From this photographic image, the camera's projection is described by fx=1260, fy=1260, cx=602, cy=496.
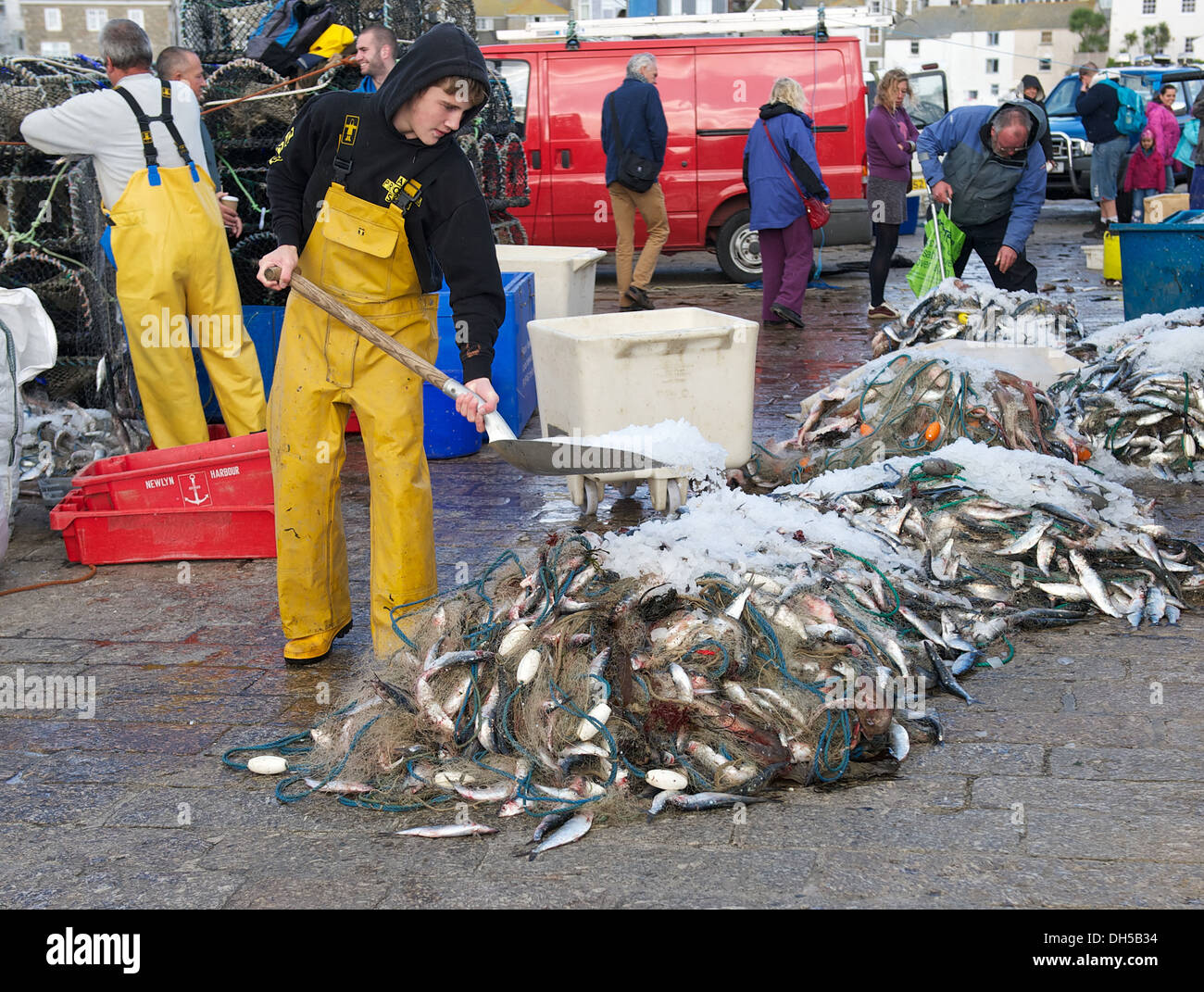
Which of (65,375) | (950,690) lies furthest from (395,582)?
(65,375)

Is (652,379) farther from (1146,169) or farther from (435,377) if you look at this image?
(1146,169)

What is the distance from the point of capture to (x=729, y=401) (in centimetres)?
624

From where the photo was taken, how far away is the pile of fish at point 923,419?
654 cm

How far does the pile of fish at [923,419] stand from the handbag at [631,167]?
16.9 feet

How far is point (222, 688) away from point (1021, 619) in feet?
9.79

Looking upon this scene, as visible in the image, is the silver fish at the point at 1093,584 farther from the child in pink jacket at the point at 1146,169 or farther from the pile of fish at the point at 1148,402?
the child in pink jacket at the point at 1146,169

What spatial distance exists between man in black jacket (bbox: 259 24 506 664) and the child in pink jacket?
1431cm

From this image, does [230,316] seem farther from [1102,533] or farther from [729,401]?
[1102,533]

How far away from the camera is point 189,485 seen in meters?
5.90

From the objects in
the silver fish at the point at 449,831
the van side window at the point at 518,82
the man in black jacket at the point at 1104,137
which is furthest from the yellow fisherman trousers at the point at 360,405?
the man in black jacket at the point at 1104,137

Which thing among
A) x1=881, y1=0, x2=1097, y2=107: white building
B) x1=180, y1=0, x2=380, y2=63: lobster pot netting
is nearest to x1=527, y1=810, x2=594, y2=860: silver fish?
x1=180, y1=0, x2=380, y2=63: lobster pot netting

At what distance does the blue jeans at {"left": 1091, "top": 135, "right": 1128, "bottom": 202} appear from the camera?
16609 mm

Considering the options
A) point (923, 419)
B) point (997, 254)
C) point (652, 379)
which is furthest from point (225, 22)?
point (923, 419)
